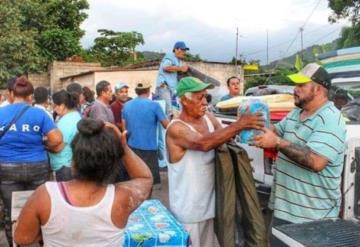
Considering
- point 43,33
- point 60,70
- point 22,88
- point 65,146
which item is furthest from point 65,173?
point 43,33

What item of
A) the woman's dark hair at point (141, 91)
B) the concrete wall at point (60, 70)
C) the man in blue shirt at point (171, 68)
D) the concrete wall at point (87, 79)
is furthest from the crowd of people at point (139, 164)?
the concrete wall at point (60, 70)

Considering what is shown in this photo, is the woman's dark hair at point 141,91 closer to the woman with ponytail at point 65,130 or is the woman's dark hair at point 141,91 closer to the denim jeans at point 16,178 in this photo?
the woman with ponytail at point 65,130

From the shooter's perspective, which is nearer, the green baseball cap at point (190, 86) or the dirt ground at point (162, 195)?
the green baseball cap at point (190, 86)

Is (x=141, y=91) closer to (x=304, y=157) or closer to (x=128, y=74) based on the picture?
(x=304, y=157)

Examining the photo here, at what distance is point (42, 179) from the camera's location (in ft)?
13.2

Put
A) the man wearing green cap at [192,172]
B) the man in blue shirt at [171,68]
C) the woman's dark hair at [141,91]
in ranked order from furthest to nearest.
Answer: the man in blue shirt at [171,68] → the woman's dark hair at [141,91] → the man wearing green cap at [192,172]

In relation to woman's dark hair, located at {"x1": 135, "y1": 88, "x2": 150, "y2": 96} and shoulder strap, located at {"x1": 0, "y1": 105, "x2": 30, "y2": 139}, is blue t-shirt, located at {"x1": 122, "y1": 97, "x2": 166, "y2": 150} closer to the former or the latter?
woman's dark hair, located at {"x1": 135, "y1": 88, "x2": 150, "y2": 96}

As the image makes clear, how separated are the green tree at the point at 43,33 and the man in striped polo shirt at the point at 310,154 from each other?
15.7 m

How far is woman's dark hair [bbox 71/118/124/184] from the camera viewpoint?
6.19ft

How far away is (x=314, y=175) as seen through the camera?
104 inches

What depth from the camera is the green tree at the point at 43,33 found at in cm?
1686

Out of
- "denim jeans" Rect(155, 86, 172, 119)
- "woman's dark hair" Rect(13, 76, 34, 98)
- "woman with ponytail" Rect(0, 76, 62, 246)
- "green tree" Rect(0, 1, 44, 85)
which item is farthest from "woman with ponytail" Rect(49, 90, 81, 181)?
"green tree" Rect(0, 1, 44, 85)

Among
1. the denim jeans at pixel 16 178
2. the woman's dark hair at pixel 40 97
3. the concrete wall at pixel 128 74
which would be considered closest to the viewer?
the denim jeans at pixel 16 178

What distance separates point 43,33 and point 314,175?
22959 millimetres
